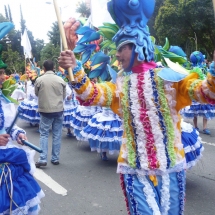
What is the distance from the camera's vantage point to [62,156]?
500 centimetres

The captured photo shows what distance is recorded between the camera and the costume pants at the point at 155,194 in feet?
5.49

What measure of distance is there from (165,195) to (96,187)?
78.2 inches

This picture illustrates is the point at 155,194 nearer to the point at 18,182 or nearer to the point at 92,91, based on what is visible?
the point at 92,91

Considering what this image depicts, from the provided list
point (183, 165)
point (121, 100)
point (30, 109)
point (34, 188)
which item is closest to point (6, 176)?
point (34, 188)

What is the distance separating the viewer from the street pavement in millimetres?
2965

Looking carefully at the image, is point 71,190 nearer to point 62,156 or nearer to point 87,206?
point 87,206

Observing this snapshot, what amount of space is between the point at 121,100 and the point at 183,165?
64cm

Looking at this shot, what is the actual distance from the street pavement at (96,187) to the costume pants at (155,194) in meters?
1.24

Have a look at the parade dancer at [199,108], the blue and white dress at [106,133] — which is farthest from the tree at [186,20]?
the blue and white dress at [106,133]

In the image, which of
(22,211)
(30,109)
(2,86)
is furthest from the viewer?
(30,109)

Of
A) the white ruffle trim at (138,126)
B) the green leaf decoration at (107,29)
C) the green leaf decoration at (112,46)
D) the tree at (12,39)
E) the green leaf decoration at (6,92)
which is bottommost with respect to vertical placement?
the white ruffle trim at (138,126)

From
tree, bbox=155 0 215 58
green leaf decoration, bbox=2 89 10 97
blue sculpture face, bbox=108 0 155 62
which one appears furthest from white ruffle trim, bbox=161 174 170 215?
tree, bbox=155 0 215 58

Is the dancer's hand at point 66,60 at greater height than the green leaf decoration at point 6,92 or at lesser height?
greater

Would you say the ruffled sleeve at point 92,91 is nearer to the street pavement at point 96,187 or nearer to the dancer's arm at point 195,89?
the dancer's arm at point 195,89
